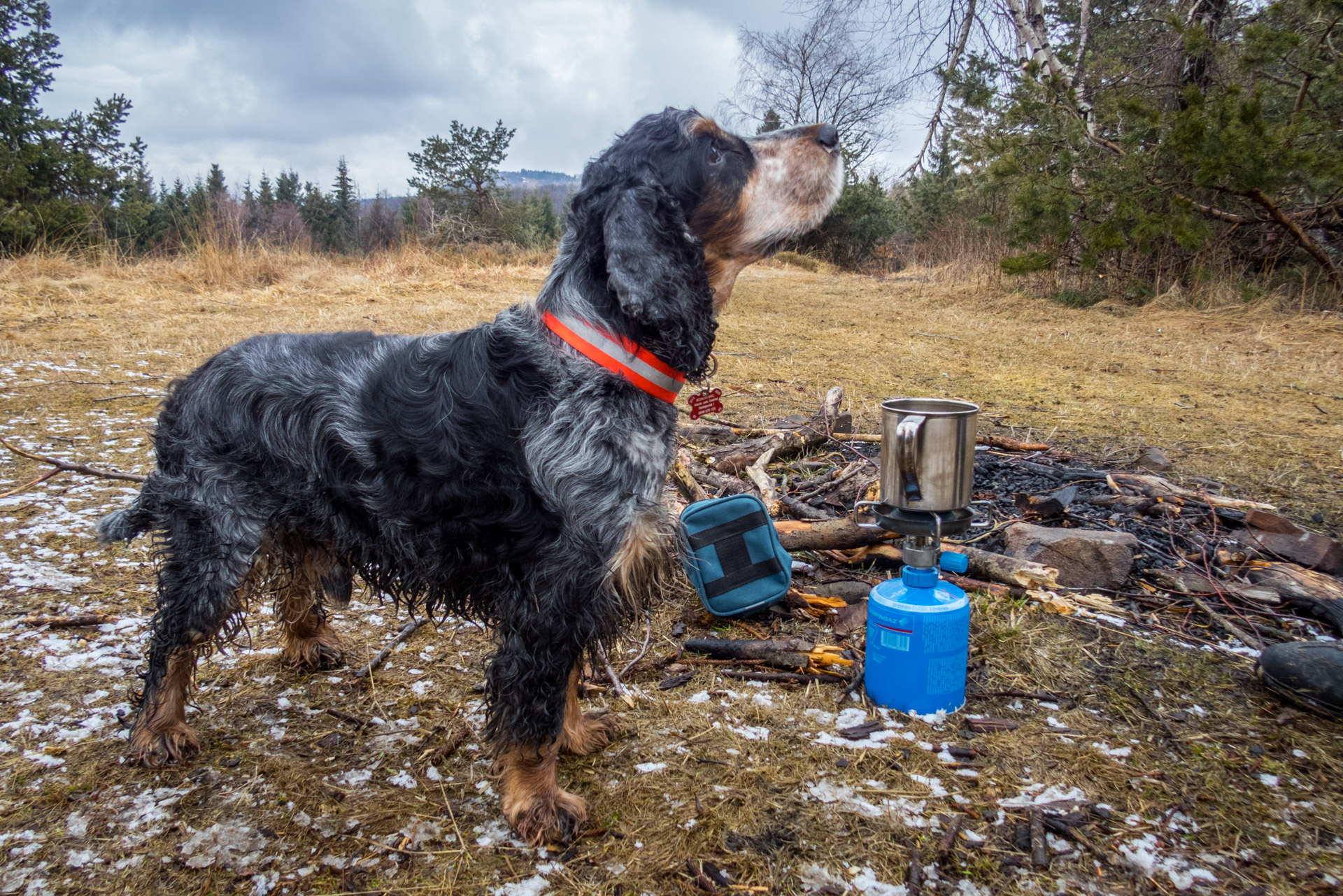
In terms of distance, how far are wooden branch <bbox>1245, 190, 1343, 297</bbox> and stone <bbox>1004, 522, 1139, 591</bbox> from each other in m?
9.27

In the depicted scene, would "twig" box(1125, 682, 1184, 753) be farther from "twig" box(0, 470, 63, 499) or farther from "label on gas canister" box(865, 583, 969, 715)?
"twig" box(0, 470, 63, 499)

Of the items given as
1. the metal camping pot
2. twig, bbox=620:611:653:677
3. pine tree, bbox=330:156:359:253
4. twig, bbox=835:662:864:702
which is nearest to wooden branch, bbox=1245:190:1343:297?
the metal camping pot

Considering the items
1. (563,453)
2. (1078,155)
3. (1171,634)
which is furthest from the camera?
(1078,155)

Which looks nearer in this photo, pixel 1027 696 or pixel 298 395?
pixel 298 395

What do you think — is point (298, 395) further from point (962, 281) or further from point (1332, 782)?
point (962, 281)

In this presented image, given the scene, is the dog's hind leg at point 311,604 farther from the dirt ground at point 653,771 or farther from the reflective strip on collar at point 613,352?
the reflective strip on collar at point 613,352

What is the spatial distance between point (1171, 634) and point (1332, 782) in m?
1.01

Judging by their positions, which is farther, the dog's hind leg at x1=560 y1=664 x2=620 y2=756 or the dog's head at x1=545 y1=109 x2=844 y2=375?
the dog's hind leg at x1=560 y1=664 x2=620 y2=756

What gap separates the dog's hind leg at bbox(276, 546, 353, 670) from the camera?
3.29 meters

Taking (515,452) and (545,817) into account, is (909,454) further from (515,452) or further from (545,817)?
(545,817)

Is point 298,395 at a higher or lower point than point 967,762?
higher

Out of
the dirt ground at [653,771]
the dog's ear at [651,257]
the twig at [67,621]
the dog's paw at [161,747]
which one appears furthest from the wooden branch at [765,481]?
the twig at [67,621]

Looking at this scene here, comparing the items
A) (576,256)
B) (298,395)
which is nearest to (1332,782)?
(576,256)

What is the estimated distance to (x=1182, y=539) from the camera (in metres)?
4.38
